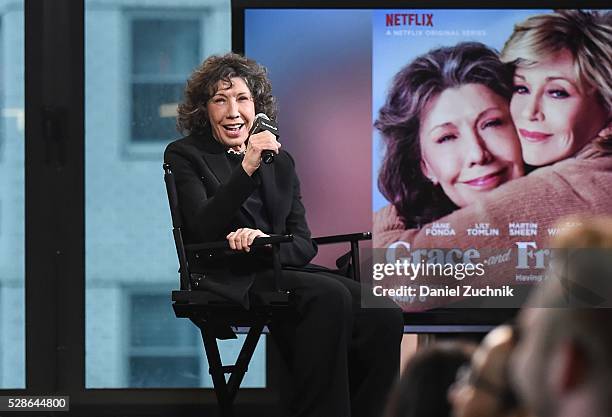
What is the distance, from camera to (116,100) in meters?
4.55

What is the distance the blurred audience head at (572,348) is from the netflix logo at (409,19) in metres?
3.83

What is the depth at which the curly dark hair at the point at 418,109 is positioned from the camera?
4297 millimetres

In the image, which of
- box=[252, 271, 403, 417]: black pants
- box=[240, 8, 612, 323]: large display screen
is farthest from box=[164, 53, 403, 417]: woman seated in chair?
box=[240, 8, 612, 323]: large display screen

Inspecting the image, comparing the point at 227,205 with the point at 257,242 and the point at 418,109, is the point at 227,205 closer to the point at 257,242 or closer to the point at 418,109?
the point at 257,242

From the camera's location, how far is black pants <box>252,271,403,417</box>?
3117 mm

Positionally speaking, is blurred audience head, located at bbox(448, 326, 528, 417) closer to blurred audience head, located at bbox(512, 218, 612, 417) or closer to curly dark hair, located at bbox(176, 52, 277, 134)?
blurred audience head, located at bbox(512, 218, 612, 417)

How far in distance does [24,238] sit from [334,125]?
4.77 feet

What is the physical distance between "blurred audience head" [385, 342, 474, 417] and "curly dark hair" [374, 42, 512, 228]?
11.9 feet

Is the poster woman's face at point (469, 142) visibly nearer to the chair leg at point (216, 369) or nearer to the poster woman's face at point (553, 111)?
the poster woman's face at point (553, 111)

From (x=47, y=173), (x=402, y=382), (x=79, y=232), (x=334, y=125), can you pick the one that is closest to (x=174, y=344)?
(x=79, y=232)

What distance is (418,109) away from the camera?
430 cm

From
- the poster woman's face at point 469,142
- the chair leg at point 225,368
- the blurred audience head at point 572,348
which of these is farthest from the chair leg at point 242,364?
the blurred audience head at point 572,348

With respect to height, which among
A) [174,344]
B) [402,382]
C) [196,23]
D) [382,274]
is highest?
[196,23]

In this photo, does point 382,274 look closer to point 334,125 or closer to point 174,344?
point 334,125
